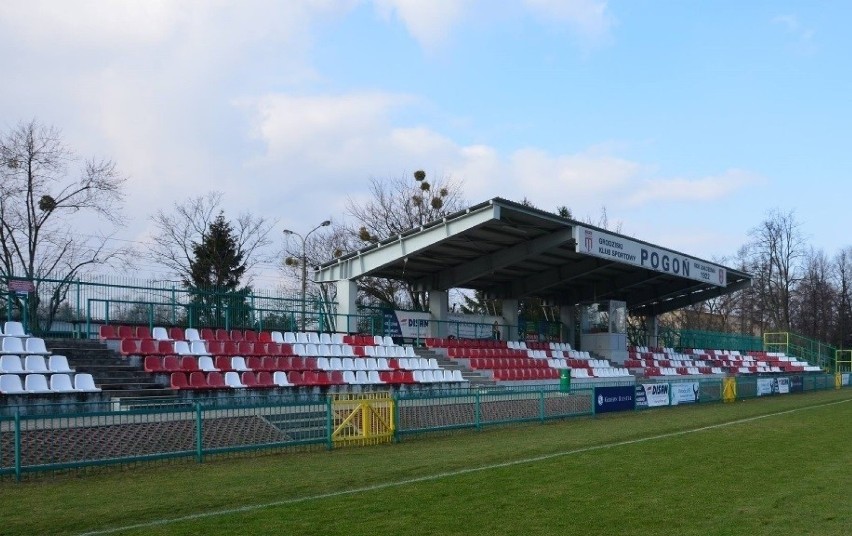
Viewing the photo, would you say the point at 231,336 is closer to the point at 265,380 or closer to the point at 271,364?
the point at 271,364

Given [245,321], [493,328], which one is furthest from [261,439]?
[493,328]

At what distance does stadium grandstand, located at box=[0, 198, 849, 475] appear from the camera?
16328 millimetres

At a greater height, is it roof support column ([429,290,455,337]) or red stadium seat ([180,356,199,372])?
roof support column ([429,290,455,337])

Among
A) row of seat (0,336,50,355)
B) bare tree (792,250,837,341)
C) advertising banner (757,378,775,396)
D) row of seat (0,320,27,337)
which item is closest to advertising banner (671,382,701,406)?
advertising banner (757,378,775,396)

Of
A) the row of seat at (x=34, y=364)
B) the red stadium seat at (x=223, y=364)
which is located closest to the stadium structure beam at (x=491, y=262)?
the red stadium seat at (x=223, y=364)

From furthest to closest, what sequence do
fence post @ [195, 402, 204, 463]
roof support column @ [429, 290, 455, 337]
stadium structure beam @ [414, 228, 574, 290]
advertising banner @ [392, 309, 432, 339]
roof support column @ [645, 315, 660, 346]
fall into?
1. roof support column @ [645, 315, 660, 346]
2. roof support column @ [429, 290, 455, 337]
3. advertising banner @ [392, 309, 432, 339]
4. stadium structure beam @ [414, 228, 574, 290]
5. fence post @ [195, 402, 204, 463]

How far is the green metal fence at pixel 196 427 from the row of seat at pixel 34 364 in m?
2.37

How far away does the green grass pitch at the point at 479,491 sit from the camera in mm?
9039

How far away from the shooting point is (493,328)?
39156 mm

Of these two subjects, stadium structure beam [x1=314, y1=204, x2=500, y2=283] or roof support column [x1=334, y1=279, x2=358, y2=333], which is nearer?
stadium structure beam [x1=314, y1=204, x2=500, y2=283]

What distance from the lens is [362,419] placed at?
18.4 m

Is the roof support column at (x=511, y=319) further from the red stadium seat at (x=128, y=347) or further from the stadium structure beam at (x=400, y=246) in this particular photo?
the red stadium seat at (x=128, y=347)

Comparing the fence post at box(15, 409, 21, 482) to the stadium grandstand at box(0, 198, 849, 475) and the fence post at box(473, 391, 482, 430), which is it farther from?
the fence post at box(473, 391, 482, 430)

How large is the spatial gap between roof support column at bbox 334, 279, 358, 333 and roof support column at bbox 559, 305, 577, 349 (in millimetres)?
16619
